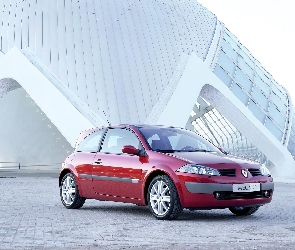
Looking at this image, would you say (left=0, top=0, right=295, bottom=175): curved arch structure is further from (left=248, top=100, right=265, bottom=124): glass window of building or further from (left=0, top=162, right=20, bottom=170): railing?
(left=0, top=162, right=20, bottom=170): railing

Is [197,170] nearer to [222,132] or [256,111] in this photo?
[256,111]

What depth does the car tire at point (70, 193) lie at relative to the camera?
39.6ft

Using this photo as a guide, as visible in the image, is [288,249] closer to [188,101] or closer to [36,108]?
[188,101]

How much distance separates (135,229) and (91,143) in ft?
12.1

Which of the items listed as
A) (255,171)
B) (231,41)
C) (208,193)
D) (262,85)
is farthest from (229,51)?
(208,193)

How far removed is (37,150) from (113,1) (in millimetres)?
12322

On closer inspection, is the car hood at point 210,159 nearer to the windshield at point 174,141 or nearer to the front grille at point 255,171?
the front grille at point 255,171

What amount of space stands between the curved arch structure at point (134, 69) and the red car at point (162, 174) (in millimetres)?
15052

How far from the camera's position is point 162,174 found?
10.3m

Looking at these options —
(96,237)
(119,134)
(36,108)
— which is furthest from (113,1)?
(96,237)

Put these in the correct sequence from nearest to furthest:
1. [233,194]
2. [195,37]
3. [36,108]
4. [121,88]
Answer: [233,194] < [121,88] < [195,37] < [36,108]

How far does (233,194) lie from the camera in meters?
9.95

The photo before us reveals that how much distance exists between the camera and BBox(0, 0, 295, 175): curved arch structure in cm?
2952

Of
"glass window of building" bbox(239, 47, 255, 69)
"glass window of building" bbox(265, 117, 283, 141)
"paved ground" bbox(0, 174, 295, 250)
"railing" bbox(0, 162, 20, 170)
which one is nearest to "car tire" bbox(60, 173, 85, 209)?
"paved ground" bbox(0, 174, 295, 250)
